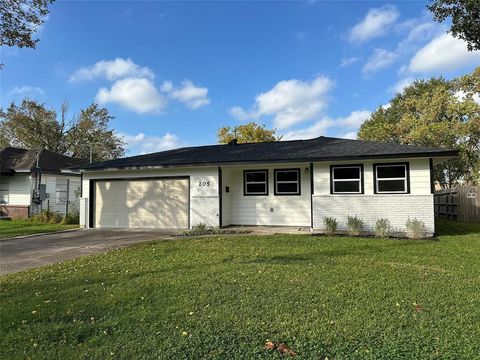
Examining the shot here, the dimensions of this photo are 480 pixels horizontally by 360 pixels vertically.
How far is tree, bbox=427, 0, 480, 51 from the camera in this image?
9414 millimetres

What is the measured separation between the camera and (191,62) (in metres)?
18.1

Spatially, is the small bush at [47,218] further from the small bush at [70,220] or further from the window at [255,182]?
the window at [255,182]

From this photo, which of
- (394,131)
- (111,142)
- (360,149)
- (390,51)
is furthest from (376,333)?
(111,142)

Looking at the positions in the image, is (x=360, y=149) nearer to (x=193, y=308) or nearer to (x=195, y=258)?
(x=195, y=258)

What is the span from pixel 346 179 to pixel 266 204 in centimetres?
334

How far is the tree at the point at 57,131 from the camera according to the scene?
3697 centimetres

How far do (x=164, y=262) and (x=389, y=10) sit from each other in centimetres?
966

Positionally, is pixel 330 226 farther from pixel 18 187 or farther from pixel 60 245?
pixel 18 187

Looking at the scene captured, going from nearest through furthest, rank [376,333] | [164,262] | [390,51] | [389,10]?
[376,333] → [164,262] → [389,10] → [390,51]

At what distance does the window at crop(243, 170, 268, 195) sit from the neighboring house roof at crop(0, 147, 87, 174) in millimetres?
12370

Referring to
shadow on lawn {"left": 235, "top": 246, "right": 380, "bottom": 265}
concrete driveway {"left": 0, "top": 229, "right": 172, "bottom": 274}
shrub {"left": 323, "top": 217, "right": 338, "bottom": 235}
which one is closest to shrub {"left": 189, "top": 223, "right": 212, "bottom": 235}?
concrete driveway {"left": 0, "top": 229, "right": 172, "bottom": 274}

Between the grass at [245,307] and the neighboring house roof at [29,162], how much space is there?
16604 millimetres

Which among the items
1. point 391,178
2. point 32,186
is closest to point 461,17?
point 391,178

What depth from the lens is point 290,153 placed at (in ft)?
48.2
